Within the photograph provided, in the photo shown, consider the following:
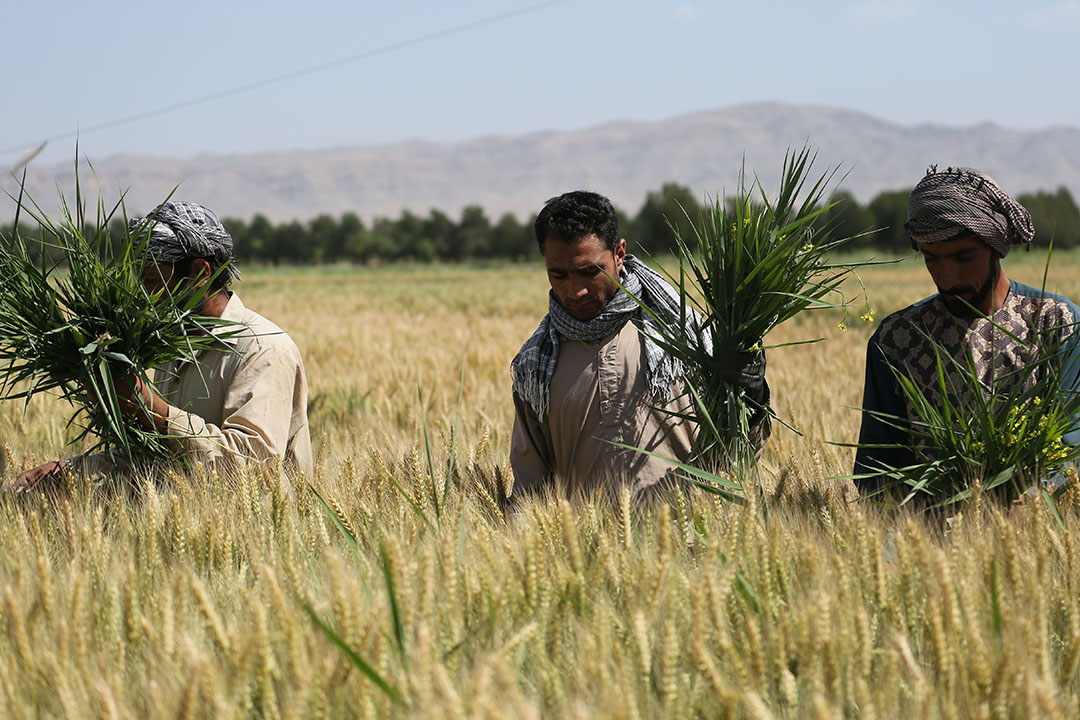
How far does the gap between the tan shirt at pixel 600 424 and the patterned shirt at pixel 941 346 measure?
563 millimetres

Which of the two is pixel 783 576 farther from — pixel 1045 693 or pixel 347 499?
pixel 347 499

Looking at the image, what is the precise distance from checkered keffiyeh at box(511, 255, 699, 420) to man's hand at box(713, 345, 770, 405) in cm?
28

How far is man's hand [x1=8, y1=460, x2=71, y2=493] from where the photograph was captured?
296 centimetres

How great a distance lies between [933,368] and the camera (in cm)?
279

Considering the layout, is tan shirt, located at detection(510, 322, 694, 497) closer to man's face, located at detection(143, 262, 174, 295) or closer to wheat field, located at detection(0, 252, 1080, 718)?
wheat field, located at detection(0, 252, 1080, 718)

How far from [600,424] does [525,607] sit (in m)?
1.33

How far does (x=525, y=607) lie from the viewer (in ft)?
5.75

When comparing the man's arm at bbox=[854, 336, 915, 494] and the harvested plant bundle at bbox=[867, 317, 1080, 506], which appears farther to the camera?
the man's arm at bbox=[854, 336, 915, 494]

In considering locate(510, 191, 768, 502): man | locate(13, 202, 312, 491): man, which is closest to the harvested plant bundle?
locate(510, 191, 768, 502): man

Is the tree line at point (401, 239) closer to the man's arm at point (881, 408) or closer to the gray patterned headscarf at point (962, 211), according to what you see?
the man's arm at point (881, 408)

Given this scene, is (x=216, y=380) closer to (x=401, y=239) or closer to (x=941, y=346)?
(x=941, y=346)

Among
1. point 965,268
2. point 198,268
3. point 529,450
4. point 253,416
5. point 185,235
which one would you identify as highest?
point 185,235

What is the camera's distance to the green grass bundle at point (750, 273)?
93.4 inches

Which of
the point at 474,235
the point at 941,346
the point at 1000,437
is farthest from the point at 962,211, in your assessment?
the point at 474,235
